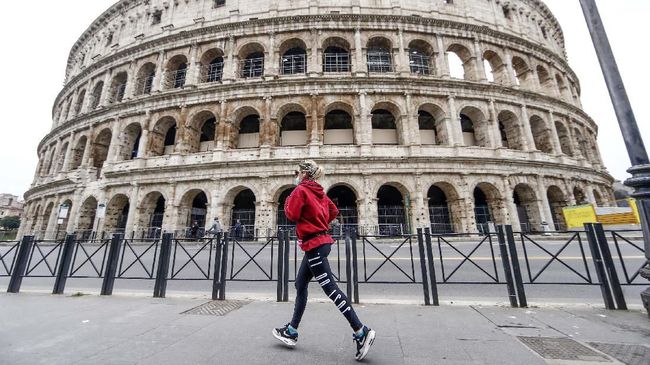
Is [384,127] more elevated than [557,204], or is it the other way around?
[384,127]

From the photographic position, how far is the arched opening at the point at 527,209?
16578 millimetres

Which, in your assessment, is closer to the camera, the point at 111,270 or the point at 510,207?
the point at 111,270

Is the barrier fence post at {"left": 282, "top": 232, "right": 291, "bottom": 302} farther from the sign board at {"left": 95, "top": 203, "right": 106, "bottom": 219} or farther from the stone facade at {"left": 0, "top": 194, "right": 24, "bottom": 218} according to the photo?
the stone facade at {"left": 0, "top": 194, "right": 24, "bottom": 218}

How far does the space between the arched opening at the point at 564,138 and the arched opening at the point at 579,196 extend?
9.38 ft

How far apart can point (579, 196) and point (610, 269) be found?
2084cm

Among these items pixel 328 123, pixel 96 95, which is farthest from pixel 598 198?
pixel 96 95

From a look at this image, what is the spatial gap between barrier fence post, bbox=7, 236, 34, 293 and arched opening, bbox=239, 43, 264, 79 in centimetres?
1534

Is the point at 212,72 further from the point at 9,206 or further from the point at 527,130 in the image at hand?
the point at 9,206

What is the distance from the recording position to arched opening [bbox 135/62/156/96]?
1995cm

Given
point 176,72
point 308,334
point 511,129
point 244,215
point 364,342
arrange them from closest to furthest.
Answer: point 364,342
point 308,334
point 244,215
point 511,129
point 176,72

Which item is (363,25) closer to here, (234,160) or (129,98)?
(234,160)

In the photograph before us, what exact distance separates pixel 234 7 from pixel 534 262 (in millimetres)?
23006

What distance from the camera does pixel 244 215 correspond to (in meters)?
17.3

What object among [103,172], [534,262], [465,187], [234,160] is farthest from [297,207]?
[103,172]
